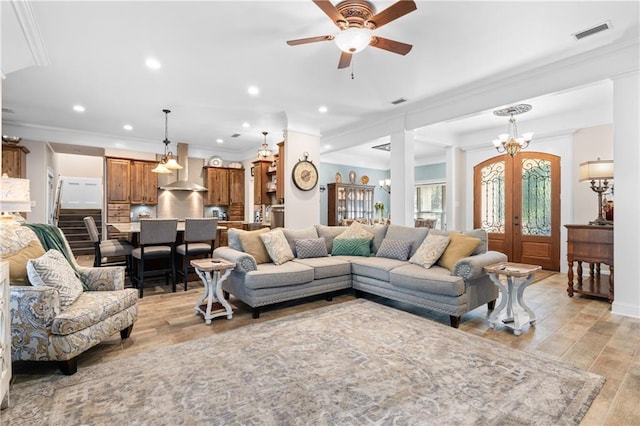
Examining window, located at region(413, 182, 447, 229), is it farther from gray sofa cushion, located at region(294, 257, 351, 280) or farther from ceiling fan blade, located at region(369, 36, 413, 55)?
ceiling fan blade, located at region(369, 36, 413, 55)

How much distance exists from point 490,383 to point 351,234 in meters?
2.83

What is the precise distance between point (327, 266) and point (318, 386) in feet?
6.35

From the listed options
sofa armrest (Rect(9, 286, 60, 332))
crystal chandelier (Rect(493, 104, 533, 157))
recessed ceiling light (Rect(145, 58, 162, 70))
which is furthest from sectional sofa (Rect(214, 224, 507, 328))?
recessed ceiling light (Rect(145, 58, 162, 70))

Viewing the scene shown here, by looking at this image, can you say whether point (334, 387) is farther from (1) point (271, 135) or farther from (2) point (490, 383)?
(1) point (271, 135)

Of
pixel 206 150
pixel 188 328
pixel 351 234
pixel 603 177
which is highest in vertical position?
pixel 206 150

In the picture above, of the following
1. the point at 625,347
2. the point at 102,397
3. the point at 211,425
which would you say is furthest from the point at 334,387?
the point at 625,347

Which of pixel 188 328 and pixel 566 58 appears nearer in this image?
pixel 188 328

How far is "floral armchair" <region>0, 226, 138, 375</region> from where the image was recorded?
7.05 feet

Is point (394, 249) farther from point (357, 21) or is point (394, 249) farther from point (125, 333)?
point (125, 333)

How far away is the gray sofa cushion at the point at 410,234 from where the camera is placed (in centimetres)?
419

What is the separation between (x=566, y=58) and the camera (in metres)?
3.63

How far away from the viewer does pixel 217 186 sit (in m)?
8.55

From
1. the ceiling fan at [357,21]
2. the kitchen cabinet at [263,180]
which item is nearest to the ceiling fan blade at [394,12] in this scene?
the ceiling fan at [357,21]

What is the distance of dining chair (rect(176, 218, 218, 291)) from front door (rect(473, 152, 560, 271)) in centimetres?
562
